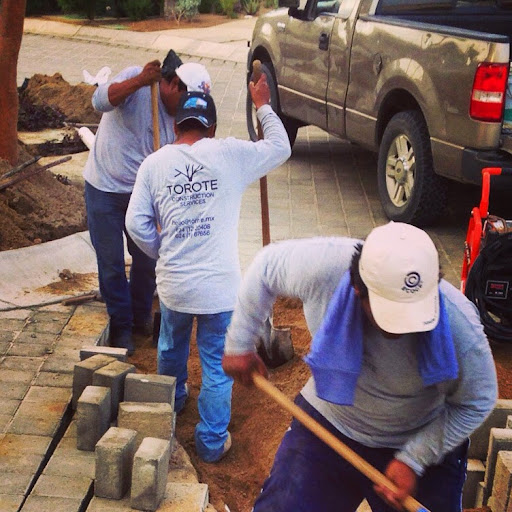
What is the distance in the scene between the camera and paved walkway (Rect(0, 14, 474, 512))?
425 cm

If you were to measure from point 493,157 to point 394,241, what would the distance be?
445cm

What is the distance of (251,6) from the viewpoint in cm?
2395

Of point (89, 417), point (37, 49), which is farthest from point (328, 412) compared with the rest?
point (37, 49)

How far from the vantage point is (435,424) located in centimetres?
345

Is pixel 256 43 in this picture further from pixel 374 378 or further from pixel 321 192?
pixel 374 378

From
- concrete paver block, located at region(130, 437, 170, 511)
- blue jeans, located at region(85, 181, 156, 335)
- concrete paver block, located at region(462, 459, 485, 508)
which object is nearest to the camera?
concrete paver block, located at region(130, 437, 170, 511)

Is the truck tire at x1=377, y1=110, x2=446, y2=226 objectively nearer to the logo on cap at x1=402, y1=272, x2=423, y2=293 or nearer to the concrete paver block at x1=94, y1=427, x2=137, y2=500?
the concrete paver block at x1=94, y1=427, x2=137, y2=500

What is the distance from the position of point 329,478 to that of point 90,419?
4.23ft

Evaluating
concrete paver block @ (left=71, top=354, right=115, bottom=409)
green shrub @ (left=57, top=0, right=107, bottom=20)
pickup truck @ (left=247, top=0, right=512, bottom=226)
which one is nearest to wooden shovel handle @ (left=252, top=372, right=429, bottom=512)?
concrete paver block @ (left=71, top=354, right=115, bottom=409)

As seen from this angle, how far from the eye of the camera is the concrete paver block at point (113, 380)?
461 centimetres

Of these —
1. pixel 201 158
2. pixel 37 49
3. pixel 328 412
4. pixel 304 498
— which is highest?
pixel 201 158

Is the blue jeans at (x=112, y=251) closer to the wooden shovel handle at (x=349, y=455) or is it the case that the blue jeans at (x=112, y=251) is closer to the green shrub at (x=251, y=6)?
the wooden shovel handle at (x=349, y=455)

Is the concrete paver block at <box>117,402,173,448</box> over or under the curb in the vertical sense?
over

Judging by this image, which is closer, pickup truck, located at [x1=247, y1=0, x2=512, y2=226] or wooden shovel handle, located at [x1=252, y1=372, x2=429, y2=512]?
wooden shovel handle, located at [x1=252, y1=372, x2=429, y2=512]
